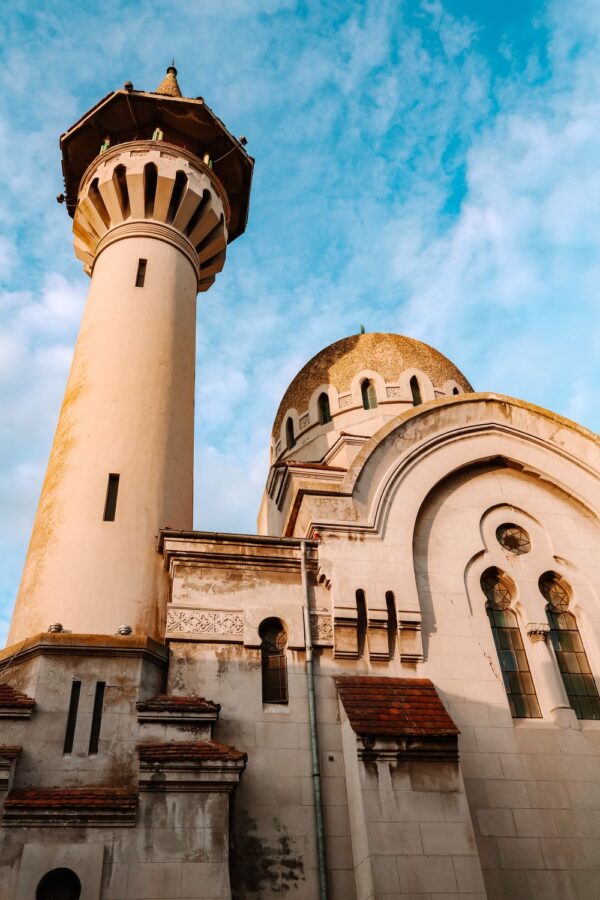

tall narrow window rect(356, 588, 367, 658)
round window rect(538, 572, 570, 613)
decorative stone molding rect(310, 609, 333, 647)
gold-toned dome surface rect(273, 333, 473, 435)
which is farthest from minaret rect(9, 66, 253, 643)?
round window rect(538, 572, 570, 613)

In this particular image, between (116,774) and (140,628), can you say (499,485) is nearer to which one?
(140,628)

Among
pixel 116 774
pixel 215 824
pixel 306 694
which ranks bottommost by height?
pixel 215 824

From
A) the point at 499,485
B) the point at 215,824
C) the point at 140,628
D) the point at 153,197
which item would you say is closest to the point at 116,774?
the point at 215,824

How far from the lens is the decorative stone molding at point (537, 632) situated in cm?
1477

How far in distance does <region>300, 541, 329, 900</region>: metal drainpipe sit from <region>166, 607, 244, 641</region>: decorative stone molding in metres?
1.17

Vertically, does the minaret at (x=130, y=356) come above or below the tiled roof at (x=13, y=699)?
above

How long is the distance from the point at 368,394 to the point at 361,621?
12.0 metres

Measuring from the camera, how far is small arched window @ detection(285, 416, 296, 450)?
2547 cm

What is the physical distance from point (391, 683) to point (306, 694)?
4.84ft

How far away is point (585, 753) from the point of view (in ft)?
44.6

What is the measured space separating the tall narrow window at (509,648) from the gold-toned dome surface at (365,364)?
1042 centimetres

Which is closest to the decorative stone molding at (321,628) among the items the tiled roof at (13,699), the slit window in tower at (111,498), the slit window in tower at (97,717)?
the slit window in tower at (97,717)

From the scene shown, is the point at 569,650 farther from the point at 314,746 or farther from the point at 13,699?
the point at 13,699

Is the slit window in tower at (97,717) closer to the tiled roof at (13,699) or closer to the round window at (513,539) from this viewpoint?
the tiled roof at (13,699)
